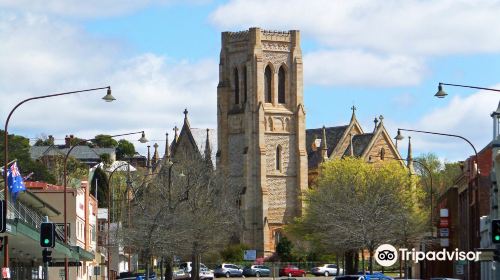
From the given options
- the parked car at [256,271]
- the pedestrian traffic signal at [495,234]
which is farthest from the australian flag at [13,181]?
the parked car at [256,271]

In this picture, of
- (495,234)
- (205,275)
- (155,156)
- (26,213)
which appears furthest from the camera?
(155,156)

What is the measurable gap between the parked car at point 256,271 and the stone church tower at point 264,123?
Answer: 16125 mm

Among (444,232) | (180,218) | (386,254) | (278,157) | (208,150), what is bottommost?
(386,254)

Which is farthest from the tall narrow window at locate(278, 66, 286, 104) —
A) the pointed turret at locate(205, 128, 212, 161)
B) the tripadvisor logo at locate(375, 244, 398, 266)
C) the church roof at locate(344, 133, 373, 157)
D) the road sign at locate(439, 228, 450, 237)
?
the tripadvisor logo at locate(375, 244, 398, 266)

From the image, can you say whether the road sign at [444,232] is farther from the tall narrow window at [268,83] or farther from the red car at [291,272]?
the tall narrow window at [268,83]

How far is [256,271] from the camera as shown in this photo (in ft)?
441

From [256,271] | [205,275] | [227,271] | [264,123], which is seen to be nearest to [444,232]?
[205,275]

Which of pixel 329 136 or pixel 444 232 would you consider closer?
pixel 444 232

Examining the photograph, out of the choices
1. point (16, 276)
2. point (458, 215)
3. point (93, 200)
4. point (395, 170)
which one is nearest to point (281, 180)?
point (395, 170)

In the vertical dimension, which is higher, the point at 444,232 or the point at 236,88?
the point at 236,88

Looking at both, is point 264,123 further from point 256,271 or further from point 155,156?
point 155,156

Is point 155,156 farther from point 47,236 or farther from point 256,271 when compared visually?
point 47,236

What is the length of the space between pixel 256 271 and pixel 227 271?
303cm

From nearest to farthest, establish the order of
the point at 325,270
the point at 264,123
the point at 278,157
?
the point at 325,270 → the point at 264,123 → the point at 278,157
